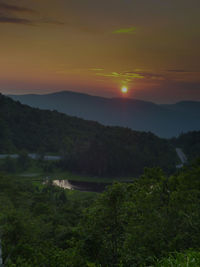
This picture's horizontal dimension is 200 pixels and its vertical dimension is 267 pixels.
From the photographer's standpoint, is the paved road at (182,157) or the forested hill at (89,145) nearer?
the forested hill at (89,145)

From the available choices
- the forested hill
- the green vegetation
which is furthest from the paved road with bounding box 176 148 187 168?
the green vegetation

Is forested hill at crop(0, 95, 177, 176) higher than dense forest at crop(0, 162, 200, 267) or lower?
higher

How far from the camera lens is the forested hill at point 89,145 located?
136250mm

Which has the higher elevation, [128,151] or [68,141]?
[68,141]

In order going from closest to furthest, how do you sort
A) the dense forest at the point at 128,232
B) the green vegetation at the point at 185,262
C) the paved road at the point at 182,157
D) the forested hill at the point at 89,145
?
1. the green vegetation at the point at 185,262
2. the dense forest at the point at 128,232
3. the forested hill at the point at 89,145
4. the paved road at the point at 182,157

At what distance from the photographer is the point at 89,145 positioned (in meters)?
159

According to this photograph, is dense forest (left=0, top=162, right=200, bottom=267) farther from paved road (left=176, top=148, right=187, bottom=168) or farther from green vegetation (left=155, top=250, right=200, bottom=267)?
paved road (left=176, top=148, right=187, bottom=168)

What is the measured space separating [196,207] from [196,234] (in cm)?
187

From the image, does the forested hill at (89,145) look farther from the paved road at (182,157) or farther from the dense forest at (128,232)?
the dense forest at (128,232)

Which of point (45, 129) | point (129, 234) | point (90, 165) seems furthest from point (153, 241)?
point (45, 129)

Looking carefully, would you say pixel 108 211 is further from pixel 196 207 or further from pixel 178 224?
pixel 196 207

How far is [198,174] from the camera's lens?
24438 millimetres

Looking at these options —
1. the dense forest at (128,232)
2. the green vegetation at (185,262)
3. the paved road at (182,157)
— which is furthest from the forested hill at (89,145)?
the green vegetation at (185,262)

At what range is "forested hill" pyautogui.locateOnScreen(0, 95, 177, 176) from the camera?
136 meters
